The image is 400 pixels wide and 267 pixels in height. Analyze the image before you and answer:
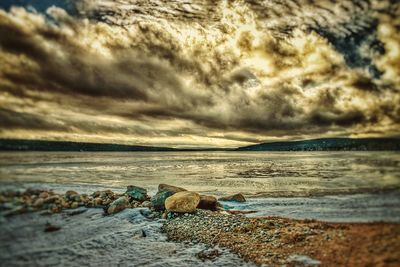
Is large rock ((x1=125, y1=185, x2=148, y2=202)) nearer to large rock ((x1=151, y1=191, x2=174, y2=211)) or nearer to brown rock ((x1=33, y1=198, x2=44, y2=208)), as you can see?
large rock ((x1=151, y1=191, x2=174, y2=211))

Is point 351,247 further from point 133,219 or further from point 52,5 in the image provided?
point 52,5

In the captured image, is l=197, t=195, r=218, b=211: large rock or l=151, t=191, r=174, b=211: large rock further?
l=197, t=195, r=218, b=211: large rock

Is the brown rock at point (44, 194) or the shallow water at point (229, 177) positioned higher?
the brown rock at point (44, 194)

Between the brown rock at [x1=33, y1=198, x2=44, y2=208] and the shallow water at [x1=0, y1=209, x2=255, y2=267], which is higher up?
the brown rock at [x1=33, y1=198, x2=44, y2=208]

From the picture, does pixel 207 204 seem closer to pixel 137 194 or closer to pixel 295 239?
pixel 137 194

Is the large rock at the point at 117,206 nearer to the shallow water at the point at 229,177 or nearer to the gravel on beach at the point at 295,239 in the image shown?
the shallow water at the point at 229,177

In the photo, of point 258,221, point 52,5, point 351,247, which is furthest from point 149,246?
point 52,5

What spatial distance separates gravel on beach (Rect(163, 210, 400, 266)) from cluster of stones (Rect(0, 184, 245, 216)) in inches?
69.2

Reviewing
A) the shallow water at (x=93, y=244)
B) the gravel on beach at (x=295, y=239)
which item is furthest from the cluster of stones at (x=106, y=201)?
the gravel on beach at (x=295, y=239)

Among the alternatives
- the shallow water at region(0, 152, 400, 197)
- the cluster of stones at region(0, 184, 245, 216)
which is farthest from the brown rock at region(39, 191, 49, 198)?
the shallow water at region(0, 152, 400, 197)

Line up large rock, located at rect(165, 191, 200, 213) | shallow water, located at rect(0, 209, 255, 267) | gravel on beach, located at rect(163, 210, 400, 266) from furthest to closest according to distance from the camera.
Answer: large rock, located at rect(165, 191, 200, 213), gravel on beach, located at rect(163, 210, 400, 266), shallow water, located at rect(0, 209, 255, 267)

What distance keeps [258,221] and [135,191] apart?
1151 cm

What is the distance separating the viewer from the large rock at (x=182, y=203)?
55.4 feet

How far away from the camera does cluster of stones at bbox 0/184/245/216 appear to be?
6.62 metres
